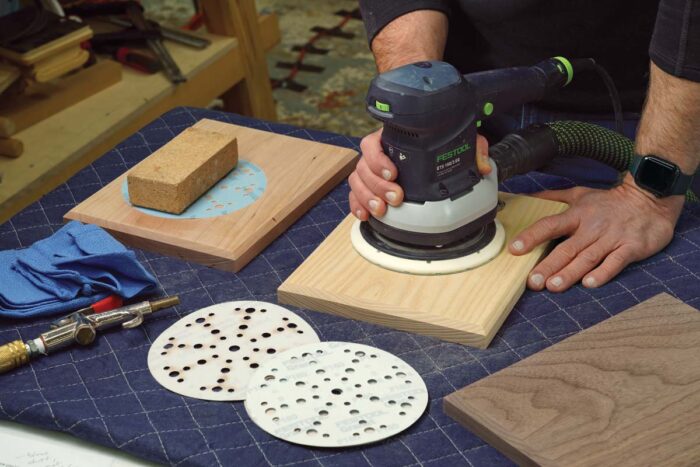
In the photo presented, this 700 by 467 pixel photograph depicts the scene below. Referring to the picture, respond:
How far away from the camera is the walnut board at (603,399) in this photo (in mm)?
807

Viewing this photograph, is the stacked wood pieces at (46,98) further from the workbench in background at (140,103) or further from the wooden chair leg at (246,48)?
the wooden chair leg at (246,48)

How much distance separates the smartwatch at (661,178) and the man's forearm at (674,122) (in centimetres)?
1

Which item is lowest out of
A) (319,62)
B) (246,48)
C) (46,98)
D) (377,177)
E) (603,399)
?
(319,62)

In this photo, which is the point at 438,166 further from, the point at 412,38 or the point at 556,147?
the point at 412,38

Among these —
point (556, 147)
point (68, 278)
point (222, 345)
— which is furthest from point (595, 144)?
point (68, 278)

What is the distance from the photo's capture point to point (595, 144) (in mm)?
1252

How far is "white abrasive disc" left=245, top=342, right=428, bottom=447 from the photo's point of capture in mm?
867

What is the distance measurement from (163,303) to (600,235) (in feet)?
1.91

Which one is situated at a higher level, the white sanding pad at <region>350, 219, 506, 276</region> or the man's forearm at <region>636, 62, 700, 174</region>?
the man's forearm at <region>636, 62, 700, 174</region>

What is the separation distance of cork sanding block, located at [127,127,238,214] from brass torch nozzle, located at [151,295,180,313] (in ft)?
0.61

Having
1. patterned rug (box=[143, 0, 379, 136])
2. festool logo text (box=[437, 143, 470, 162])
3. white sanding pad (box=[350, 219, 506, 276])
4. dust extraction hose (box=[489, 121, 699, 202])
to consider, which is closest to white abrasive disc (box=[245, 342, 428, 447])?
white sanding pad (box=[350, 219, 506, 276])

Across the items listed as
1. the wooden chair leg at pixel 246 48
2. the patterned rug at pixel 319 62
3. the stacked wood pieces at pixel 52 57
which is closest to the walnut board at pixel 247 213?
the stacked wood pieces at pixel 52 57

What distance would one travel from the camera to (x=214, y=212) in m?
1.22

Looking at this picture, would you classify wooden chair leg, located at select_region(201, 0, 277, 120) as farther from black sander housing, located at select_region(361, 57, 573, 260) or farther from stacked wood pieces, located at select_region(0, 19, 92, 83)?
black sander housing, located at select_region(361, 57, 573, 260)
